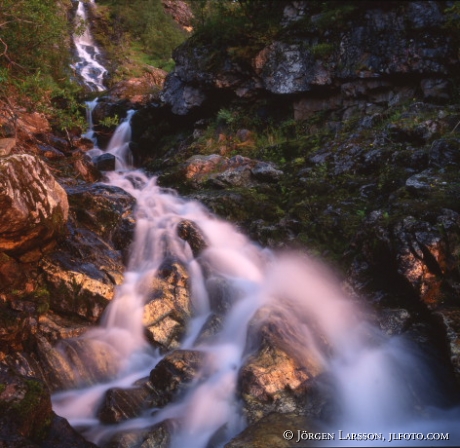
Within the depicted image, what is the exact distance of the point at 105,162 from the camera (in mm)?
13141

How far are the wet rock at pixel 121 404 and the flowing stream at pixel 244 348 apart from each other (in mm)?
102

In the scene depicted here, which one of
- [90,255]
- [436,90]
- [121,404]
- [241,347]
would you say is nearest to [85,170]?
[90,255]

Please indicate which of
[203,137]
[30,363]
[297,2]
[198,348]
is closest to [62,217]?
[30,363]

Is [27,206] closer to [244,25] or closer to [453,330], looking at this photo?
[453,330]

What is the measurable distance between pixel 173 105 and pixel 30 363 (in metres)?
12.1

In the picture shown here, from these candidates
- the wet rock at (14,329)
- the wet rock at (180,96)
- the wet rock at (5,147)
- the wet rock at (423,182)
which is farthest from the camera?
the wet rock at (180,96)

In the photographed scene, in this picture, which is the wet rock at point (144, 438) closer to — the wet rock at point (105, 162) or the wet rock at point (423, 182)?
the wet rock at point (423, 182)

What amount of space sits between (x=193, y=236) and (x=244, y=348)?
3.12 meters

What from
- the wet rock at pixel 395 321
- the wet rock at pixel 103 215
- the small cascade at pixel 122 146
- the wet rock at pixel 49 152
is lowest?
the wet rock at pixel 395 321

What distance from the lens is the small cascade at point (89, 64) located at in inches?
892

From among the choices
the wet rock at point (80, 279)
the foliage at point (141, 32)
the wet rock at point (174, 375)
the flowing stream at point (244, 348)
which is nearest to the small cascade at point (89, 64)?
the foliage at point (141, 32)

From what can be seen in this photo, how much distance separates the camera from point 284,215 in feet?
27.6

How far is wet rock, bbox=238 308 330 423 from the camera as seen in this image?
4.63 m

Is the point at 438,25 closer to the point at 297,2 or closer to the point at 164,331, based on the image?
the point at 297,2
